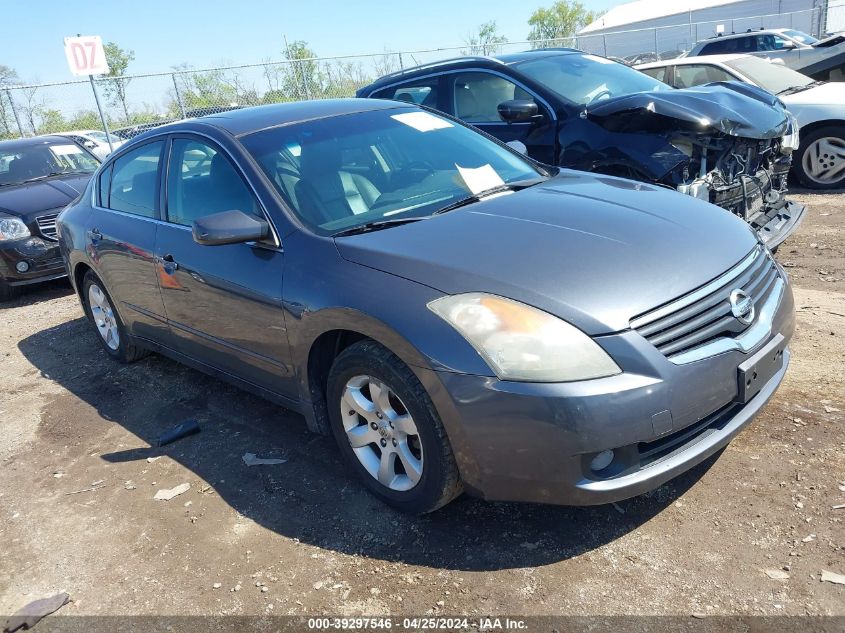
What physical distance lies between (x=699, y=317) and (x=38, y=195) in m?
7.70

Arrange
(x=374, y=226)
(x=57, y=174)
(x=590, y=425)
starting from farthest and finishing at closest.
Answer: (x=57, y=174) < (x=374, y=226) < (x=590, y=425)

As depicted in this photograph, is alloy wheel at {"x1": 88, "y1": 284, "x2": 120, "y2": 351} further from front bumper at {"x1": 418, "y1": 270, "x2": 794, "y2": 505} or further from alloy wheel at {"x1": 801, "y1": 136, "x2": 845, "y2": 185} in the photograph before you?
alloy wheel at {"x1": 801, "y1": 136, "x2": 845, "y2": 185}

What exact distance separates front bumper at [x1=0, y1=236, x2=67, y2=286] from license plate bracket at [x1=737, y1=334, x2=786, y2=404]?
7.05 m

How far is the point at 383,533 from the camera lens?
2951 mm

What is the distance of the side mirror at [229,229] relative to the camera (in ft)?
10.5

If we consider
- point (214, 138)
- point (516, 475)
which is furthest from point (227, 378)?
point (516, 475)

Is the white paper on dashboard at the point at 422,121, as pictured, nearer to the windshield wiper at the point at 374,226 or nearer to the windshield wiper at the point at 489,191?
the windshield wiper at the point at 489,191

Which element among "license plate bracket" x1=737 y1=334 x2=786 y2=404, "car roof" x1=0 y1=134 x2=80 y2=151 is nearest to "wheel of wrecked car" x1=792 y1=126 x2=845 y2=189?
"license plate bracket" x1=737 y1=334 x2=786 y2=404

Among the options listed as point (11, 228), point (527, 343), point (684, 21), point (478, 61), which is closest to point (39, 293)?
point (11, 228)

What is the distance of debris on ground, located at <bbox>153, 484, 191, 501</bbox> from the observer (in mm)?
3488

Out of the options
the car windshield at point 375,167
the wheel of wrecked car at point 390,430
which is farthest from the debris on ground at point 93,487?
the car windshield at point 375,167

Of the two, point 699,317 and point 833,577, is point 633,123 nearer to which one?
point 699,317

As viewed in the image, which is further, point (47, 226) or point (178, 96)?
point (178, 96)

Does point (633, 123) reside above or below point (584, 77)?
below
